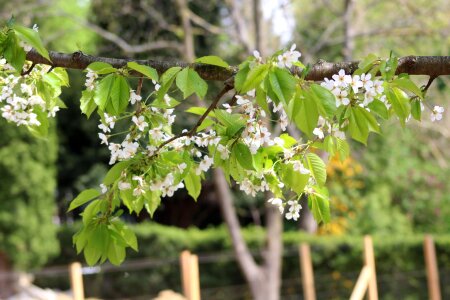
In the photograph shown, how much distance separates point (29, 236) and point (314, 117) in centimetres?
1117

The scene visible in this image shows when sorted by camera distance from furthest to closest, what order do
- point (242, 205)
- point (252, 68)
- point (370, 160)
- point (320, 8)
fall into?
point (242, 205), point (370, 160), point (320, 8), point (252, 68)

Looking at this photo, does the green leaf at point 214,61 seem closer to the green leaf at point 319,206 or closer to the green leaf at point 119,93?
the green leaf at point 119,93

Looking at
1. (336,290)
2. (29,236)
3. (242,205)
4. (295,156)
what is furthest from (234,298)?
(295,156)

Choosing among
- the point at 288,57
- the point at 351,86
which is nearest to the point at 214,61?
the point at 288,57

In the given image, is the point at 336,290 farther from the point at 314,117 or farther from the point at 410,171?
the point at 314,117

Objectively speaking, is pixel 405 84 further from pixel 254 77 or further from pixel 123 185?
pixel 123 185

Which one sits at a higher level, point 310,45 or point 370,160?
point 310,45

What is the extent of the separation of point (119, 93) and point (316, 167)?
49cm

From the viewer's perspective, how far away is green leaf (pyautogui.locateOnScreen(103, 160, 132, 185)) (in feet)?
6.35

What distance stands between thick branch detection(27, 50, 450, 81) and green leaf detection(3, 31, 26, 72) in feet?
0.39

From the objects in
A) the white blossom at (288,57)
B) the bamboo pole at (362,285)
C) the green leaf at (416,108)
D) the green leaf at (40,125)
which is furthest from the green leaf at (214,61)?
the bamboo pole at (362,285)

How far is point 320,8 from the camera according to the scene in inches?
523

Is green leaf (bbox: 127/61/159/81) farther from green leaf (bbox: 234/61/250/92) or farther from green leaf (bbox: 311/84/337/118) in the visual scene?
green leaf (bbox: 311/84/337/118)

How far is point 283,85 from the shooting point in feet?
5.22
